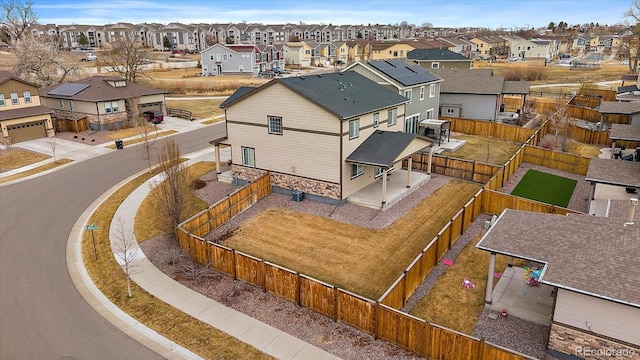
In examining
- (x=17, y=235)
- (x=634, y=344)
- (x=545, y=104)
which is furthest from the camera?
(x=545, y=104)

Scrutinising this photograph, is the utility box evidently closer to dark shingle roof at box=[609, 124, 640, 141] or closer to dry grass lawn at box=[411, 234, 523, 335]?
dry grass lawn at box=[411, 234, 523, 335]

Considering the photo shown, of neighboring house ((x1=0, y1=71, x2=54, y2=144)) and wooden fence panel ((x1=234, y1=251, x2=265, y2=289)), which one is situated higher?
neighboring house ((x1=0, y1=71, x2=54, y2=144))

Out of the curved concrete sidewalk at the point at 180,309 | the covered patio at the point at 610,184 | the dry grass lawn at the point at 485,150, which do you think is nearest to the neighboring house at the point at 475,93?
the dry grass lawn at the point at 485,150

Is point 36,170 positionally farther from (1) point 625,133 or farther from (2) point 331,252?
(1) point 625,133

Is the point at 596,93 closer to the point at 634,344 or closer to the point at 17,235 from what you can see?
the point at 634,344

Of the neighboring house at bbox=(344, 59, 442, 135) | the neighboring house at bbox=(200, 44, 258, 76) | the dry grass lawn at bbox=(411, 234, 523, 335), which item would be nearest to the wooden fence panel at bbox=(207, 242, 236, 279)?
the dry grass lawn at bbox=(411, 234, 523, 335)

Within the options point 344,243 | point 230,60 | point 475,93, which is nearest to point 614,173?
point 344,243

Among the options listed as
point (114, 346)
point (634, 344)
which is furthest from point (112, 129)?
point (634, 344)
